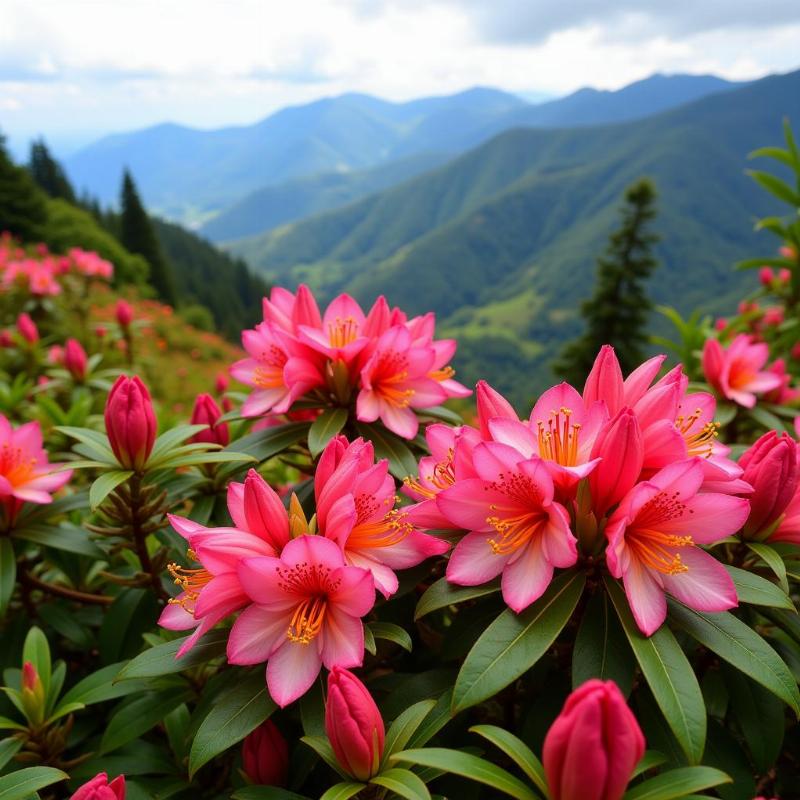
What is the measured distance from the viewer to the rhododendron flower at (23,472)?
5.98 ft

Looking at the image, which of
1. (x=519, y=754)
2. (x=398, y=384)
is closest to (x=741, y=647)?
(x=519, y=754)

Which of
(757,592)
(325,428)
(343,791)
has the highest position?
(325,428)

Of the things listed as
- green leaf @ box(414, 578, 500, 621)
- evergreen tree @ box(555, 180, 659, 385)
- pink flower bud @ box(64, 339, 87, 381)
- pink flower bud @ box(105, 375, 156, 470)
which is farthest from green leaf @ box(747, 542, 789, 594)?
evergreen tree @ box(555, 180, 659, 385)

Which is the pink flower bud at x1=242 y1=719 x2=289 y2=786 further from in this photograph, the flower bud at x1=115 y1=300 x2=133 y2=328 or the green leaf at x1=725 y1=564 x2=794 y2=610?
the flower bud at x1=115 y1=300 x2=133 y2=328

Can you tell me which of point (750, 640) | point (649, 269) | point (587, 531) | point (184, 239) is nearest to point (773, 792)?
point (750, 640)

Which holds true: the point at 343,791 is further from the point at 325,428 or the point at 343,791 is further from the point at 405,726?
the point at 325,428

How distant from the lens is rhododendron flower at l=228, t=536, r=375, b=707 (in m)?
1.19

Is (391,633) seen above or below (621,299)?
above

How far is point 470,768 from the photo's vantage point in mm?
1014

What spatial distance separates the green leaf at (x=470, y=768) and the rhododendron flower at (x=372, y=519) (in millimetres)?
366

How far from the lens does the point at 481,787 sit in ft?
4.39

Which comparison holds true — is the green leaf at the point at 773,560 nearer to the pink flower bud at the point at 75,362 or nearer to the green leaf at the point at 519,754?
the green leaf at the point at 519,754

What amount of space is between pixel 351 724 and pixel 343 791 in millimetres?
126

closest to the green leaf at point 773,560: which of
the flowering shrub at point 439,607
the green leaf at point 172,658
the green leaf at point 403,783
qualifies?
the flowering shrub at point 439,607
